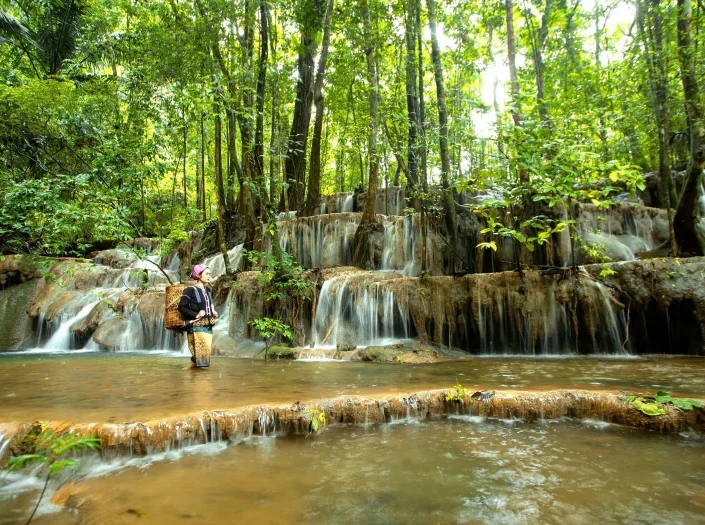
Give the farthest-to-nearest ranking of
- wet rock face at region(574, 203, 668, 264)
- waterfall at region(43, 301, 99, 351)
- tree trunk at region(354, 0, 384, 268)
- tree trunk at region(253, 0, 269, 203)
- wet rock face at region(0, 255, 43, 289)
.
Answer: wet rock face at region(0, 255, 43, 289), waterfall at region(43, 301, 99, 351), wet rock face at region(574, 203, 668, 264), tree trunk at region(253, 0, 269, 203), tree trunk at region(354, 0, 384, 268)

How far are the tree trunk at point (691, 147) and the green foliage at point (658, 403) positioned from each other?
6560 mm

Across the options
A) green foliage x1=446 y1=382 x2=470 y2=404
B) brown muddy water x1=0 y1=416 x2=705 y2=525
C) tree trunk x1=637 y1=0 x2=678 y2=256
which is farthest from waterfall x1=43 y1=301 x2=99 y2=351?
tree trunk x1=637 y1=0 x2=678 y2=256

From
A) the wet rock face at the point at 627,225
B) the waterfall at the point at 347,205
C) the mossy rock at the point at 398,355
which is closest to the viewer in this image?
the mossy rock at the point at 398,355

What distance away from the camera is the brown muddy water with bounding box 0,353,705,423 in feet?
14.4

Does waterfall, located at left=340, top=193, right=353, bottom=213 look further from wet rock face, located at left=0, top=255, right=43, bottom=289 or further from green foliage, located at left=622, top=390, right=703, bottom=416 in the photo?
green foliage, located at left=622, top=390, right=703, bottom=416

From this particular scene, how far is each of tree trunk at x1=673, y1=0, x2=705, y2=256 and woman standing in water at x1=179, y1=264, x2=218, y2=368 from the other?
365 inches

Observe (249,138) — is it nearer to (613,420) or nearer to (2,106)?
(2,106)

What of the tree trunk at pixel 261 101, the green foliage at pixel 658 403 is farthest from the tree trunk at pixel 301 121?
the green foliage at pixel 658 403

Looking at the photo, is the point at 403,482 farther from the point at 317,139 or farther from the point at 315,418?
the point at 317,139

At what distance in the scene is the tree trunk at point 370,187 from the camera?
11.0 meters

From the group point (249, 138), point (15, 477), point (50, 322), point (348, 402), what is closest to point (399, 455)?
point (348, 402)

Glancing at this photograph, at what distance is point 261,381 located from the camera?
19.4 ft

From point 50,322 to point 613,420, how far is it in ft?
46.2

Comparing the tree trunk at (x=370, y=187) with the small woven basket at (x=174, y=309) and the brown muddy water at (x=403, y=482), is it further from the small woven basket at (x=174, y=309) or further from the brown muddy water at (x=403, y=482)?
the brown muddy water at (x=403, y=482)
